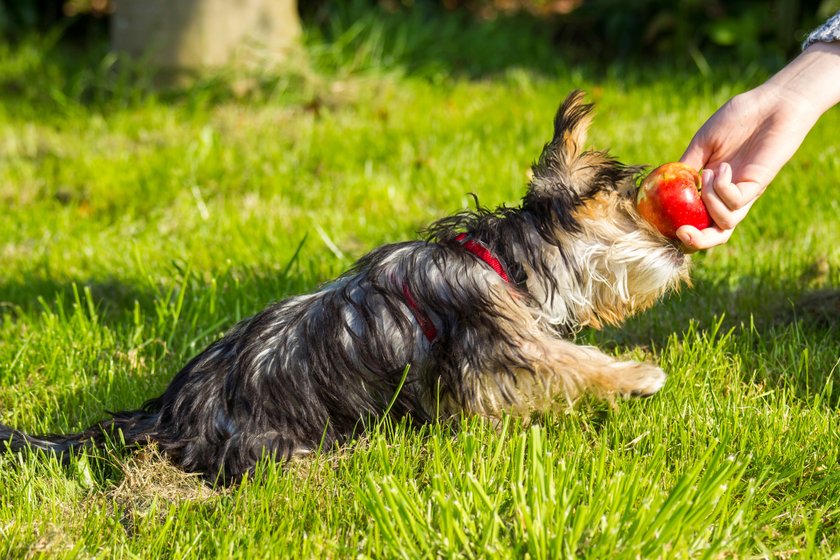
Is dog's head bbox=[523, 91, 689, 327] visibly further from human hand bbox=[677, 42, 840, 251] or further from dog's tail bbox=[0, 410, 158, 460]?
dog's tail bbox=[0, 410, 158, 460]

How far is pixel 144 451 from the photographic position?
312 centimetres

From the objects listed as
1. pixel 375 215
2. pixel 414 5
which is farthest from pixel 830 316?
pixel 414 5

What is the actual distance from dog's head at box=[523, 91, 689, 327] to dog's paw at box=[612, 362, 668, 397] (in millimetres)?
213

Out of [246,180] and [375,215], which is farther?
[246,180]

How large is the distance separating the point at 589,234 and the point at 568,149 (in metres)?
0.30

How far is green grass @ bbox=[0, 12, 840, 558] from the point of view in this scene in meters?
2.67

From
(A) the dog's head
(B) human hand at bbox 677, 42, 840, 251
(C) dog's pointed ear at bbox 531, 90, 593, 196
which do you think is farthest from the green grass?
(C) dog's pointed ear at bbox 531, 90, 593, 196

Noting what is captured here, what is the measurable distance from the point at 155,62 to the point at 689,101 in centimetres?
412

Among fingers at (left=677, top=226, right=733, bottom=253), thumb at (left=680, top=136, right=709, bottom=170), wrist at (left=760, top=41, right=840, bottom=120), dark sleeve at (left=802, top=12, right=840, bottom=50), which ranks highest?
dark sleeve at (left=802, top=12, right=840, bottom=50)

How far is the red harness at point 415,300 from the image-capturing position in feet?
10.4

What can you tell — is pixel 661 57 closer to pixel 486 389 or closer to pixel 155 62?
pixel 155 62

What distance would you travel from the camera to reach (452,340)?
10.2 feet

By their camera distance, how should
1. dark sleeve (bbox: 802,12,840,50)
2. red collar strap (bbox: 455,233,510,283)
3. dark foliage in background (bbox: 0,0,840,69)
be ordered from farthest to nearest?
dark foliage in background (bbox: 0,0,840,69), dark sleeve (bbox: 802,12,840,50), red collar strap (bbox: 455,233,510,283)

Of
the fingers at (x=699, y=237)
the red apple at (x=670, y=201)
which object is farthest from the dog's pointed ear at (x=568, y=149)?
the fingers at (x=699, y=237)
